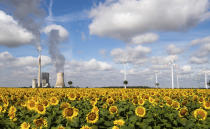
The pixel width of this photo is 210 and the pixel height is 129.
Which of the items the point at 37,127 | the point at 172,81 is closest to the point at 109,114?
the point at 37,127

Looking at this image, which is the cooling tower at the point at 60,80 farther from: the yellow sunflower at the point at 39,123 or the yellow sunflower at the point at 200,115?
the yellow sunflower at the point at 200,115

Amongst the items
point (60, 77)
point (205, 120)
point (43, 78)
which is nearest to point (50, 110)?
point (205, 120)

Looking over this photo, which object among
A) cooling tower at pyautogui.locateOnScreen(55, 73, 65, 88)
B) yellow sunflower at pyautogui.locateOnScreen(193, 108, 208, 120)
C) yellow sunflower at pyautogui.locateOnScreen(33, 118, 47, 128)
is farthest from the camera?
cooling tower at pyautogui.locateOnScreen(55, 73, 65, 88)

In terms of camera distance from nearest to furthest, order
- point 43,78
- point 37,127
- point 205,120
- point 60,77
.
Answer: point 37,127 → point 205,120 → point 60,77 → point 43,78

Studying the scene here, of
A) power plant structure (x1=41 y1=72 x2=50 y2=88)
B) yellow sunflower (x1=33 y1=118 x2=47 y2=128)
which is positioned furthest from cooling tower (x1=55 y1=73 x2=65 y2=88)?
yellow sunflower (x1=33 y1=118 x2=47 y2=128)

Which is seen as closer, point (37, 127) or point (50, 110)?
point (37, 127)

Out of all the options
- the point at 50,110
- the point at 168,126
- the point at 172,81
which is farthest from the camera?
the point at 172,81

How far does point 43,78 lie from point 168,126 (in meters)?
56.9

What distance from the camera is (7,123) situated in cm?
479

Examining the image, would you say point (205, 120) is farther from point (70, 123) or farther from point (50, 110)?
point (50, 110)

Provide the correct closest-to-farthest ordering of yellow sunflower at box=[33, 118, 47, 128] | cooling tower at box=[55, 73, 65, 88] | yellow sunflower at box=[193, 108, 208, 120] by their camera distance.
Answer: yellow sunflower at box=[33, 118, 47, 128], yellow sunflower at box=[193, 108, 208, 120], cooling tower at box=[55, 73, 65, 88]

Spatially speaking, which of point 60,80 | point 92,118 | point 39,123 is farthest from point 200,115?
point 60,80

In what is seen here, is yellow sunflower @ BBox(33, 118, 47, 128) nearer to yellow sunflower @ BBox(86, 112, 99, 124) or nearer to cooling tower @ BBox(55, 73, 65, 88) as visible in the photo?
yellow sunflower @ BBox(86, 112, 99, 124)

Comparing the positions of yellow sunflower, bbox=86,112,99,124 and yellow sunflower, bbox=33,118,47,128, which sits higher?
yellow sunflower, bbox=86,112,99,124
